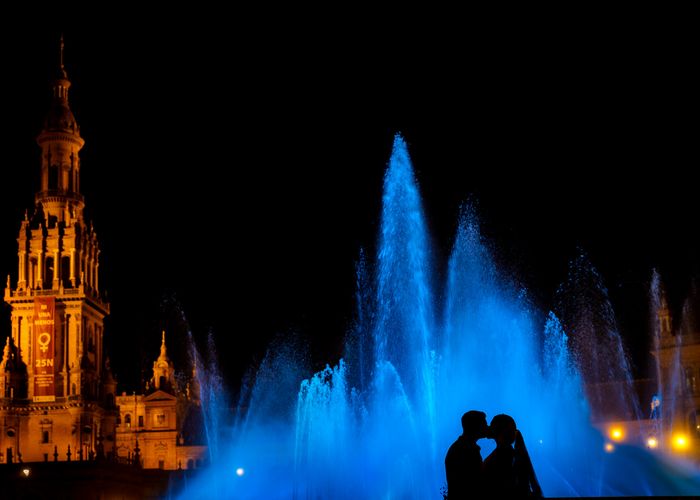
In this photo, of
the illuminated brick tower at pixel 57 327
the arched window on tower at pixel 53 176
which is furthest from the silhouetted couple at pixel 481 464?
the arched window on tower at pixel 53 176

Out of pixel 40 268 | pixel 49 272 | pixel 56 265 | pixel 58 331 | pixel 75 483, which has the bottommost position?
pixel 75 483

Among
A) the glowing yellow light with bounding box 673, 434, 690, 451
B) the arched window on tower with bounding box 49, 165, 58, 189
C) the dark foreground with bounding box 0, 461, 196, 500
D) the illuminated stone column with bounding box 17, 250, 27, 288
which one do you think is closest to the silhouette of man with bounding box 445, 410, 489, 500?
the dark foreground with bounding box 0, 461, 196, 500

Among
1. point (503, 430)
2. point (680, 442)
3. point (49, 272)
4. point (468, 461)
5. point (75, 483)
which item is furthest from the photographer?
point (49, 272)

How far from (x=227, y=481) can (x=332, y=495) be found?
25008mm

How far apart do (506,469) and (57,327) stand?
74772mm

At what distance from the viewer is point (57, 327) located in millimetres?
80750

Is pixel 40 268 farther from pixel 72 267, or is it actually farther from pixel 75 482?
pixel 75 482

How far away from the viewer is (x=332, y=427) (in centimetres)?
4719

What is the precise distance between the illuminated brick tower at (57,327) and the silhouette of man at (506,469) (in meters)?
68.1

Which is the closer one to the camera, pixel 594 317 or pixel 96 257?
pixel 594 317

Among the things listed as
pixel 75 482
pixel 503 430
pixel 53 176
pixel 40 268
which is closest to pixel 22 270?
pixel 40 268

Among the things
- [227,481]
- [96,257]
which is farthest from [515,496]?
[96,257]

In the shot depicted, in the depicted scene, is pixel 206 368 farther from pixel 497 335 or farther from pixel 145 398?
pixel 497 335

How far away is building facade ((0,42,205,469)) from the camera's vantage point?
78.3 metres
